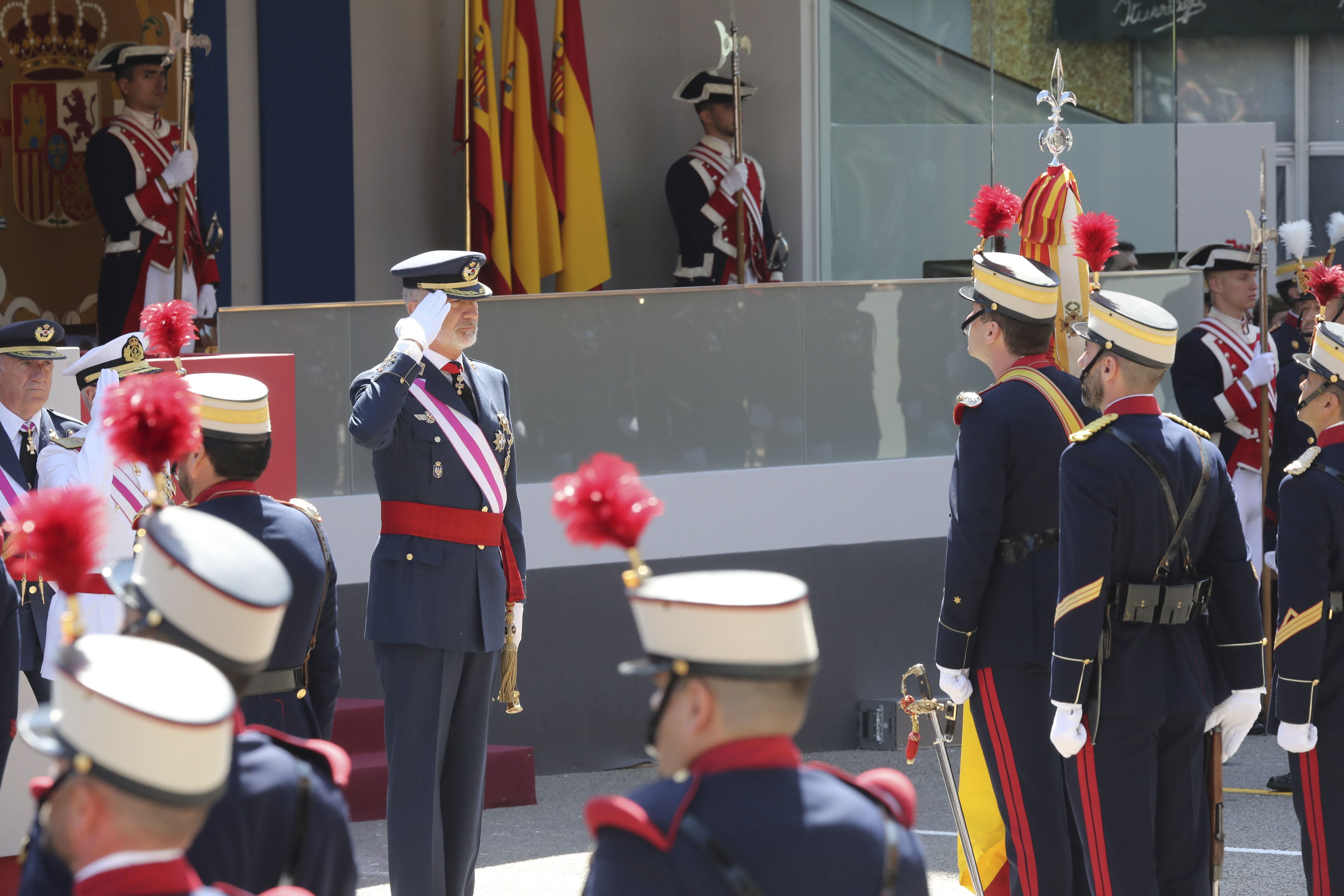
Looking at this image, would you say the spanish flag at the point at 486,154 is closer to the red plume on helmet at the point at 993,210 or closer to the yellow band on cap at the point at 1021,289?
the red plume on helmet at the point at 993,210

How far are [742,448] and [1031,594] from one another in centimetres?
296

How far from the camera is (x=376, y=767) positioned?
6004 millimetres

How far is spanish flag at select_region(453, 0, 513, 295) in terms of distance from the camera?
26.7 feet

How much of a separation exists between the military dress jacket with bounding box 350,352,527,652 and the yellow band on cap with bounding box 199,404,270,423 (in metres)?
0.85

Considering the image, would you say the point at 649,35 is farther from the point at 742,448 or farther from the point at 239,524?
the point at 239,524

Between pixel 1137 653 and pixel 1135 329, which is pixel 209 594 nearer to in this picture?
pixel 1137 653

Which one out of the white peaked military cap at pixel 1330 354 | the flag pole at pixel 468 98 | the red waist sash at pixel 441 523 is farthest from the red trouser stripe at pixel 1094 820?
the flag pole at pixel 468 98

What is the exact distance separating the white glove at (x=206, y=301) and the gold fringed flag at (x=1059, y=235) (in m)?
3.93

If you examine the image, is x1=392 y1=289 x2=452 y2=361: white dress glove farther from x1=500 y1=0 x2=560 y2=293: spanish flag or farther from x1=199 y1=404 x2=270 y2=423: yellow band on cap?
x1=500 y1=0 x2=560 y2=293: spanish flag

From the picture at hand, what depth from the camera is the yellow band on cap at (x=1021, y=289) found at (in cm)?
432

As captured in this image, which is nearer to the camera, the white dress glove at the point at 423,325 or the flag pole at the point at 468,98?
the white dress glove at the point at 423,325

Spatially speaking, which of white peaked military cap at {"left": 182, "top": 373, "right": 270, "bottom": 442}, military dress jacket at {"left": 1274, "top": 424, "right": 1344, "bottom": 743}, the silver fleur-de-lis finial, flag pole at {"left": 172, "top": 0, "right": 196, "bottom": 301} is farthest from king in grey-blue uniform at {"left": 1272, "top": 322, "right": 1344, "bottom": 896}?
flag pole at {"left": 172, "top": 0, "right": 196, "bottom": 301}

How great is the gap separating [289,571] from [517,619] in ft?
4.66

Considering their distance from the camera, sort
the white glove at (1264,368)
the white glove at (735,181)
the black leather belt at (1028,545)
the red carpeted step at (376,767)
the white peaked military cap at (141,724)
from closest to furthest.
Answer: the white peaked military cap at (141,724), the black leather belt at (1028,545), the red carpeted step at (376,767), the white glove at (1264,368), the white glove at (735,181)
